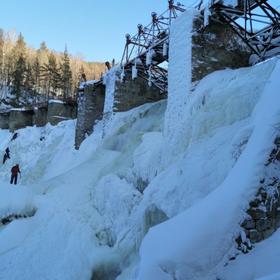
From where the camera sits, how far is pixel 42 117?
3262 centimetres

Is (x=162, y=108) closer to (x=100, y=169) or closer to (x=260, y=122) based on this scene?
(x=100, y=169)

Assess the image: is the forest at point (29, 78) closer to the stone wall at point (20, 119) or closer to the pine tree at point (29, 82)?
the pine tree at point (29, 82)

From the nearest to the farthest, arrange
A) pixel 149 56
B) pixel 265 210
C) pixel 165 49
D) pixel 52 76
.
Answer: pixel 265 210, pixel 165 49, pixel 149 56, pixel 52 76

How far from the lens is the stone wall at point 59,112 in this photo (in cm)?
3003

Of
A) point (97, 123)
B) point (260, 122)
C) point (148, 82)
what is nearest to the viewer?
point (260, 122)

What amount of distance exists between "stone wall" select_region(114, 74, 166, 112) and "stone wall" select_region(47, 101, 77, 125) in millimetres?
11440

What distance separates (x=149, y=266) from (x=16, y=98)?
45.2m

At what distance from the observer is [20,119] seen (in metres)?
34.9

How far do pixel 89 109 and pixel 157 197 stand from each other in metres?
13.5

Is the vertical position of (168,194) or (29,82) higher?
(29,82)

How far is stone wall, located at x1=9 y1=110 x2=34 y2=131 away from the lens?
3481cm

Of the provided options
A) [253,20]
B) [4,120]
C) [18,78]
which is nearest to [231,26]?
[253,20]

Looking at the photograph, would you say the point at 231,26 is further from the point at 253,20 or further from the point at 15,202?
the point at 15,202

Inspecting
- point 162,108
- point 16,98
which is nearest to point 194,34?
point 162,108
